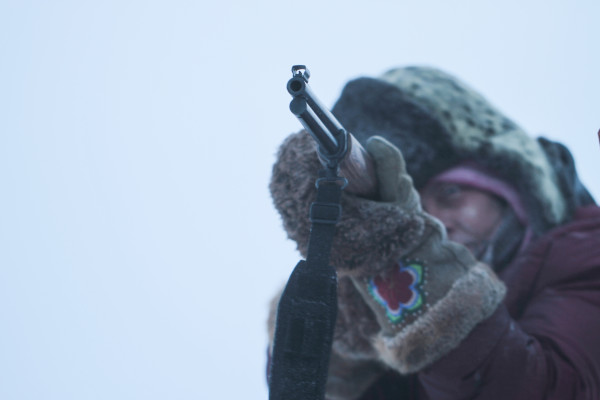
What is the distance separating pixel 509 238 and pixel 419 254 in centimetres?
31

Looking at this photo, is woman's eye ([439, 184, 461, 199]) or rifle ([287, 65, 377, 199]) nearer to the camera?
rifle ([287, 65, 377, 199])

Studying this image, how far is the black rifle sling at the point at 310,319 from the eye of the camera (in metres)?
0.53

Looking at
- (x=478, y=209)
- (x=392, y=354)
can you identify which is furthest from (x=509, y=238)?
(x=392, y=354)

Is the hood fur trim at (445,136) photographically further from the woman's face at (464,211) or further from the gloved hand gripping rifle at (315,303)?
the gloved hand gripping rifle at (315,303)

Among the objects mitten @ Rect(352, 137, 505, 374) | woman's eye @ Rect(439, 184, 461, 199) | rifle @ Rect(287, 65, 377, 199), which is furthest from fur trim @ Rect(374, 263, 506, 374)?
woman's eye @ Rect(439, 184, 461, 199)

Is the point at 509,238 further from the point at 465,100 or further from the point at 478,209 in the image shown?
the point at 465,100

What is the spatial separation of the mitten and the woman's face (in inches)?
8.4

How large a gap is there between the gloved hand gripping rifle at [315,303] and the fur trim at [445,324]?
0.17 metres

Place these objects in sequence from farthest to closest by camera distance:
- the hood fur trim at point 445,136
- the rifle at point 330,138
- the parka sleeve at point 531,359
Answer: the hood fur trim at point 445,136 < the parka sleeve at point 531,359 < the rifle at point 330,138

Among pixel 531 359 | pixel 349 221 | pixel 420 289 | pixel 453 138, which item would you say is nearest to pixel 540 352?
pixel 531 359

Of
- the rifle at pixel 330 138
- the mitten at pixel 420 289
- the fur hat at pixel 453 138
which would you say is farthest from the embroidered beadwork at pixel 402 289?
the fur hat at pixel 453 138

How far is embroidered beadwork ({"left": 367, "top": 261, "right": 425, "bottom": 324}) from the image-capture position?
69 cm

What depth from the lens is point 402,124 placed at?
0.92m

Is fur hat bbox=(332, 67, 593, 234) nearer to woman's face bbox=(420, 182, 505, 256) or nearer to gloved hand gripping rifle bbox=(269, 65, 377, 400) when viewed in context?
woman's face bbox=(420, 182, 505, 256)
